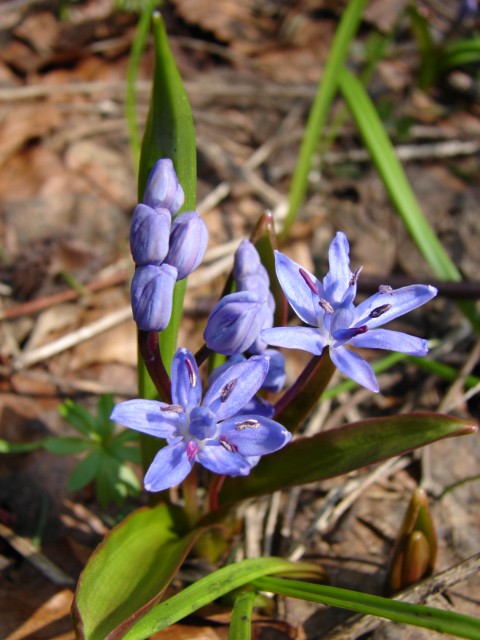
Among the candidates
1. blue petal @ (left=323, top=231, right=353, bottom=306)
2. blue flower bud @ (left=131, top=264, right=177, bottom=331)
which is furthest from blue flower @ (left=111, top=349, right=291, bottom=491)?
blue petal @ (left=323, top=231, right=353, bottom=306)

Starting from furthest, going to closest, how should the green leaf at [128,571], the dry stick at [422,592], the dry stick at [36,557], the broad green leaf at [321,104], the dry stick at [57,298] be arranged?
the broad green leaf at [321,104] → the dry stick at [57,298] → the dry stick at [36,557] → the dry stick at [422,592] → the green leaf at [128,571]

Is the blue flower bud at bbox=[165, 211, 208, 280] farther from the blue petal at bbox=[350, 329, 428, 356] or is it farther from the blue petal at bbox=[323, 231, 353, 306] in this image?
the blue petal at bbox=[350, 329, 428, 356]

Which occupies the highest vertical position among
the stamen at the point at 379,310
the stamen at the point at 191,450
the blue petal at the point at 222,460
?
the stamen at the point at 379,310

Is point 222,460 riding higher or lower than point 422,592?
higher

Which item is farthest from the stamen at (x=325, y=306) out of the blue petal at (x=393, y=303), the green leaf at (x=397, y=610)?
the green leaf at (x=397, y=610)

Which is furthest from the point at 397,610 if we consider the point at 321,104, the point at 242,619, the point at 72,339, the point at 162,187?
the point at 321,104

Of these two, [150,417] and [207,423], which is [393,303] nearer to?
[207,423]

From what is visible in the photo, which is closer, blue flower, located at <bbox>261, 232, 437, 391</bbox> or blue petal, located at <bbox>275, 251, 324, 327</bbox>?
blue flower, located at <bbox>261, 232, 437, 391</bbox>

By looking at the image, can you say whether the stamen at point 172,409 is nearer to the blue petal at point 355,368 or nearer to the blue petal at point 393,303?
the blue petal at point 355,368
